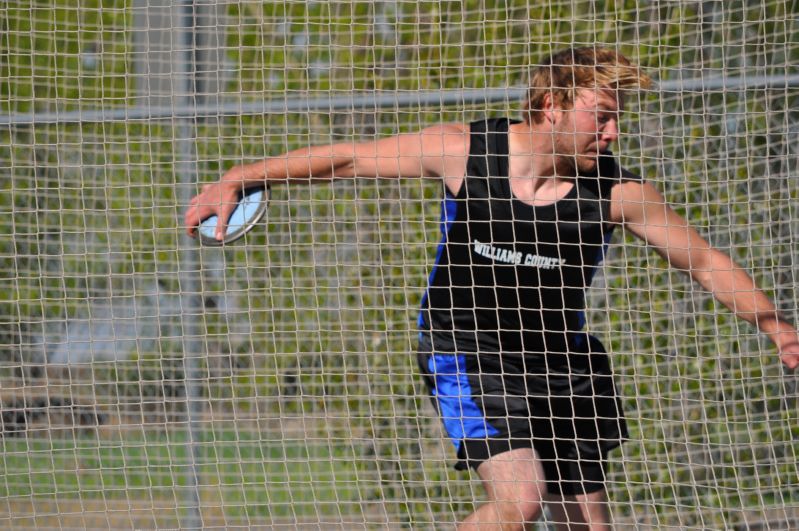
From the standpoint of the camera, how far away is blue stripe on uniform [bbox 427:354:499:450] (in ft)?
9.27

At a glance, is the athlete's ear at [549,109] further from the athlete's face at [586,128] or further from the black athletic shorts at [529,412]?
the black athletic shorts at [529,412]

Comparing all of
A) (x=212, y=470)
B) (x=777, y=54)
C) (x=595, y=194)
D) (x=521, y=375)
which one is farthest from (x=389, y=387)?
(x=777, y=54)

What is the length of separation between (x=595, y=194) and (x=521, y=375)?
56 cm

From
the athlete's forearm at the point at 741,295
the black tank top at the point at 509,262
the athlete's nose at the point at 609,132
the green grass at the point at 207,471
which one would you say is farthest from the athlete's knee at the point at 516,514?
the green grass at the point at 207,471

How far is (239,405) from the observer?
14.6 ft

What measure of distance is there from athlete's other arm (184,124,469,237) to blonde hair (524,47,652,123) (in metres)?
0.23

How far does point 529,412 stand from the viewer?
2.83 metres

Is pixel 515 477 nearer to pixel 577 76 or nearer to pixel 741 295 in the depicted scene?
pixel 741 295

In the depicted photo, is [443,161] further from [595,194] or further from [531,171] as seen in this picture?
[595,194]

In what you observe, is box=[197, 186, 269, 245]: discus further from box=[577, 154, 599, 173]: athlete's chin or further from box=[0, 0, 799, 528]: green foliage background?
box=[577, 154, 599, 173]: athlete's chin

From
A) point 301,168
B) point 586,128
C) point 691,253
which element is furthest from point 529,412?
point 301,168

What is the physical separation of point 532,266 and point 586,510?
0.73m

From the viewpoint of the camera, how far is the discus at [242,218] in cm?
284

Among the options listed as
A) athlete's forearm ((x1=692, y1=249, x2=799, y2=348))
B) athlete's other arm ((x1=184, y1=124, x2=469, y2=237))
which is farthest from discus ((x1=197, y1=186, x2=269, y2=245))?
athlete's forearm ((x1=692, y1=249, x2=799, y2=348))
